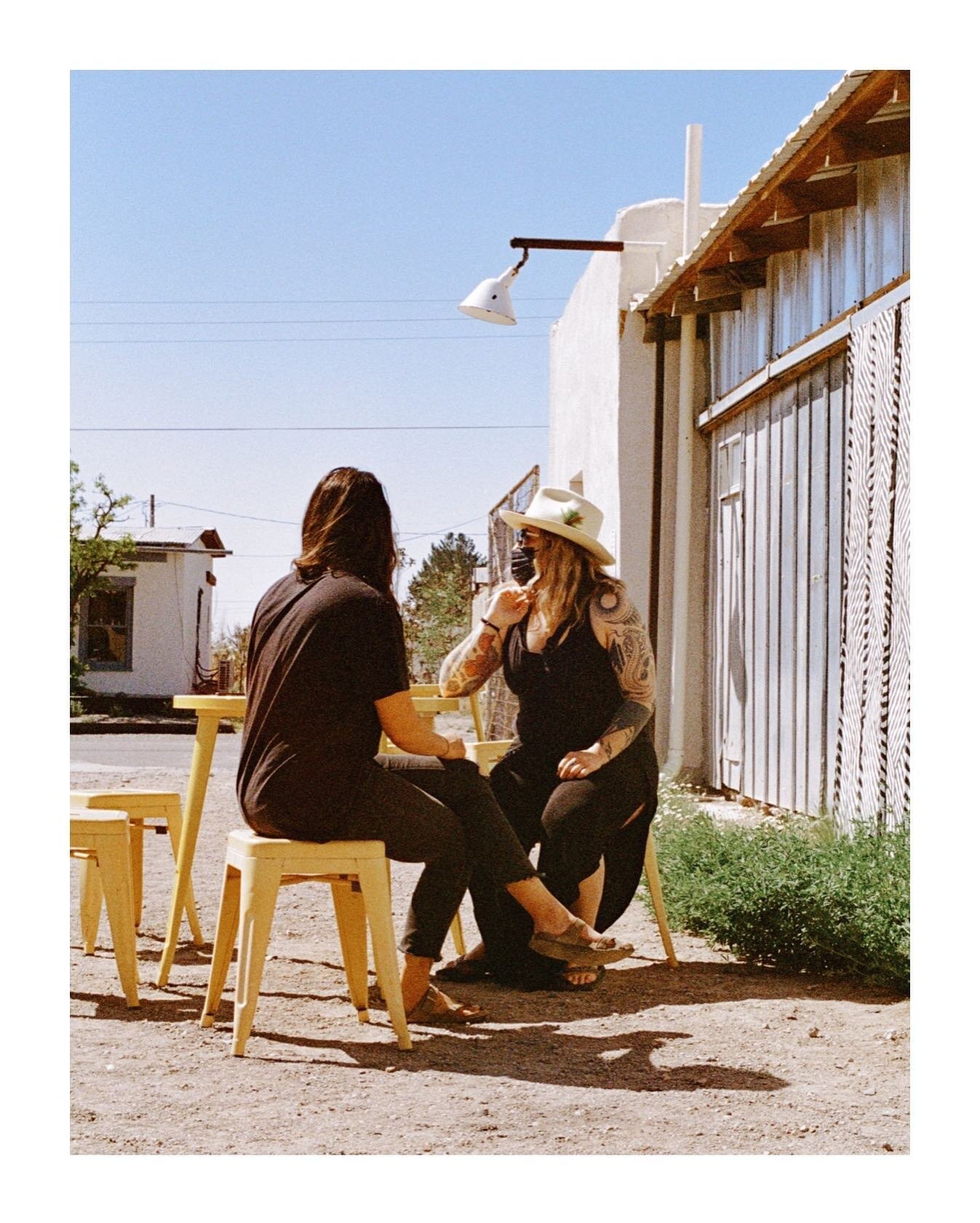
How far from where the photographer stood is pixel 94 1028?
3785 mm

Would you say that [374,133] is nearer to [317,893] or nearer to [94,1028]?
[94,1028]

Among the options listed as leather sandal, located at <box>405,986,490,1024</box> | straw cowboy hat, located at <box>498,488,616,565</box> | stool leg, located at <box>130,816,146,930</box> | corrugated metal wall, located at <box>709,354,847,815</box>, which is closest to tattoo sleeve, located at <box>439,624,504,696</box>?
straw cowboy hat, located at <box>498,488,616,565</box>

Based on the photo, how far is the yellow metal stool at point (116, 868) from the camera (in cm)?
392

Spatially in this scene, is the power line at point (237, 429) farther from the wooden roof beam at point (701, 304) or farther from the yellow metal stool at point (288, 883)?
the wooden roof beam at point (701, 304)

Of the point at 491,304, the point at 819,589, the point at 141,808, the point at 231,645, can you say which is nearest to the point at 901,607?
Answer: the point at 819,589

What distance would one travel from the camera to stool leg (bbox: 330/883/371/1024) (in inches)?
156

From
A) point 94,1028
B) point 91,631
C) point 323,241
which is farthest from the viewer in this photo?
point 91,631

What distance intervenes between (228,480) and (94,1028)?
2212 millimetres

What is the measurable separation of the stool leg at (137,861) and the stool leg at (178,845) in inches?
3.9

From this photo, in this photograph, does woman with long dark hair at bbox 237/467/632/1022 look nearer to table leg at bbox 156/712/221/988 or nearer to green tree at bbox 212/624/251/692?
table leg at bbox 156/712/221/988

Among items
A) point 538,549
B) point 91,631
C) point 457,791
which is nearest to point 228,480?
point 538,549

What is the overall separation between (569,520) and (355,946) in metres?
1.49

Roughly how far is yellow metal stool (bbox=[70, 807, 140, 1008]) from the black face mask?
1.52 m

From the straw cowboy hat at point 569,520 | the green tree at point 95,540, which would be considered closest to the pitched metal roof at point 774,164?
the straw cowboy hat at point 569,520
